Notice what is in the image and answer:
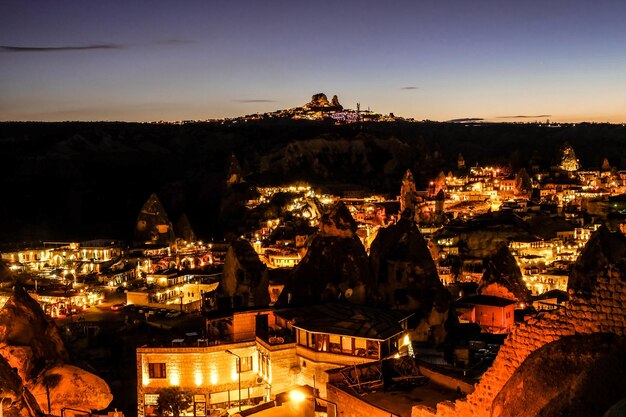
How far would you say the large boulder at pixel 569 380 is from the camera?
19.9ft

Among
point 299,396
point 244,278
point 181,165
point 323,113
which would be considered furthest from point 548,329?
point 323,113

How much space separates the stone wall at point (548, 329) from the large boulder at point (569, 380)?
0.42 ft

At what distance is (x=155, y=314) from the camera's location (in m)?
37.4

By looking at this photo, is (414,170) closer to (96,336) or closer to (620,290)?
(96,336)

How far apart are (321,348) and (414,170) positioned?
89.1 m

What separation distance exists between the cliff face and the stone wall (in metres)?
16.7

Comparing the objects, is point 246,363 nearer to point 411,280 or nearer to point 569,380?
point 411,280

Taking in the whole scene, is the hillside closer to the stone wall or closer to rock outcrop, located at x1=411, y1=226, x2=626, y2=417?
the stone wall

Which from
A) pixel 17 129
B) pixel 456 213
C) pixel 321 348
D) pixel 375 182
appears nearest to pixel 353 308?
pixel 321 348

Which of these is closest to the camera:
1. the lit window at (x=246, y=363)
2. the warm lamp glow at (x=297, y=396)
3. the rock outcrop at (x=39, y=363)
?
the warm lamp glow at (x=297, y=396)

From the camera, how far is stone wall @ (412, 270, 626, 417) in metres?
6.59

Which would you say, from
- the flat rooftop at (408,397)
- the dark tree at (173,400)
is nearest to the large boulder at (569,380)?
the flat rooftop at (408,397)

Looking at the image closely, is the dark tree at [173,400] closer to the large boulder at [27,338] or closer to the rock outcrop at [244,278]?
the large boulder at [27,338]

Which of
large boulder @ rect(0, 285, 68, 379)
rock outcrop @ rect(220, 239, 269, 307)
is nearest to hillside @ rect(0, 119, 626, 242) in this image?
rock outcrop @ rect(220, 239, 269, 307)
